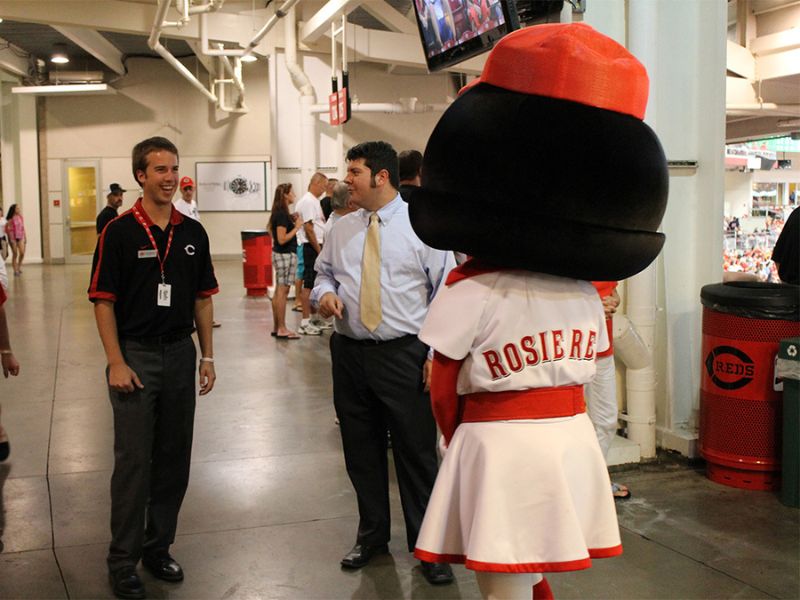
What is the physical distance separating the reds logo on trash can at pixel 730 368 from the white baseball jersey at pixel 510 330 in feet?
9.06

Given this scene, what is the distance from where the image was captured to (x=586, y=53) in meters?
2.02

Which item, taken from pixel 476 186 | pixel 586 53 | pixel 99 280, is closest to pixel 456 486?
pixel 476 186

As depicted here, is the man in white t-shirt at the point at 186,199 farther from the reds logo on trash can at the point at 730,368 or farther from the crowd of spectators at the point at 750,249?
the reds logo on trash can at the point at 730,368

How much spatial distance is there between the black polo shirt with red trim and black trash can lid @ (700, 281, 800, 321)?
9.28ft

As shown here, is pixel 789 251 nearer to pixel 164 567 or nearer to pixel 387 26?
pixel 164 567

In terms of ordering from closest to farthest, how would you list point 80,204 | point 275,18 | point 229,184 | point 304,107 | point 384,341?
point 384,341, point 275,18, point 304,107, point 229,184, point 80,204

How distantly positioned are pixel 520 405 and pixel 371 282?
1.42 metres

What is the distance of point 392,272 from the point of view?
3465 millimetres

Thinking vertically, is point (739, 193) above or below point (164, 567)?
above

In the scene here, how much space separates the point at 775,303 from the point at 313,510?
2644 mm

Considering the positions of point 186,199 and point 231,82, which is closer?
point 186,199

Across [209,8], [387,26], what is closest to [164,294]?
[209,8]

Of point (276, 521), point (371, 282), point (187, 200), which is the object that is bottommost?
point (276, 521)

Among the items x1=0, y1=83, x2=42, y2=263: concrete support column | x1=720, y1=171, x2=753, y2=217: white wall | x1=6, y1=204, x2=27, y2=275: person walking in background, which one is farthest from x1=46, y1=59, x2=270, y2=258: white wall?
x1=720, y1=171, x2=753, y2=217: white wall
